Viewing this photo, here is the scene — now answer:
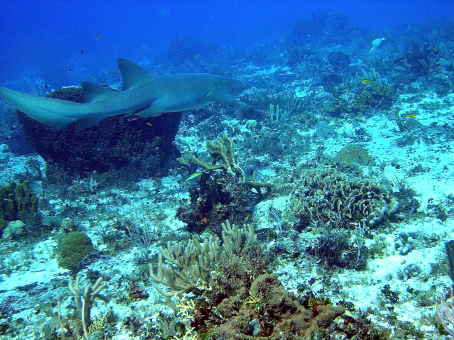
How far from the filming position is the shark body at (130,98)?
12.7 ft

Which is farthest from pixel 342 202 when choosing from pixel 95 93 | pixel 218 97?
pixel 95 93

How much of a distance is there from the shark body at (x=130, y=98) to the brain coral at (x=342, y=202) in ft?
10.9

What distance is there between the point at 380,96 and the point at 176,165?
10.1 meters

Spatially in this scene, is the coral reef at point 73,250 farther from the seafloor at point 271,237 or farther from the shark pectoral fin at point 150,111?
the shark pectoral fin at point 150,111

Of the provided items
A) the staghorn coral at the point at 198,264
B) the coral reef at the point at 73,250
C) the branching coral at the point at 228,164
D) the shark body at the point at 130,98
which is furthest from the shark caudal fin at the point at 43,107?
the branching coral at the point at 228,164

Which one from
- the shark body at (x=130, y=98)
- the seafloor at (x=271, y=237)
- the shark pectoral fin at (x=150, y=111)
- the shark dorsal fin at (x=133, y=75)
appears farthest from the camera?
the shark pectoral fin at (x=150, y=111)

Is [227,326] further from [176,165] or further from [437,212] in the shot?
[176,165]

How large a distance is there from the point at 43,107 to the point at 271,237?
449 centimetres

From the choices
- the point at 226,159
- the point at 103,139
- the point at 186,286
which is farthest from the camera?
the point at 103,139

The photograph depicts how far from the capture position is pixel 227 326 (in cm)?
229

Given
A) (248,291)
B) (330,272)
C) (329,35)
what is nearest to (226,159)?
(330,272)

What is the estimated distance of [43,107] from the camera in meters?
3.88

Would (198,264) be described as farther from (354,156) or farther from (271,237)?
(354,156)

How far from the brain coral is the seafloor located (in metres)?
0.03
